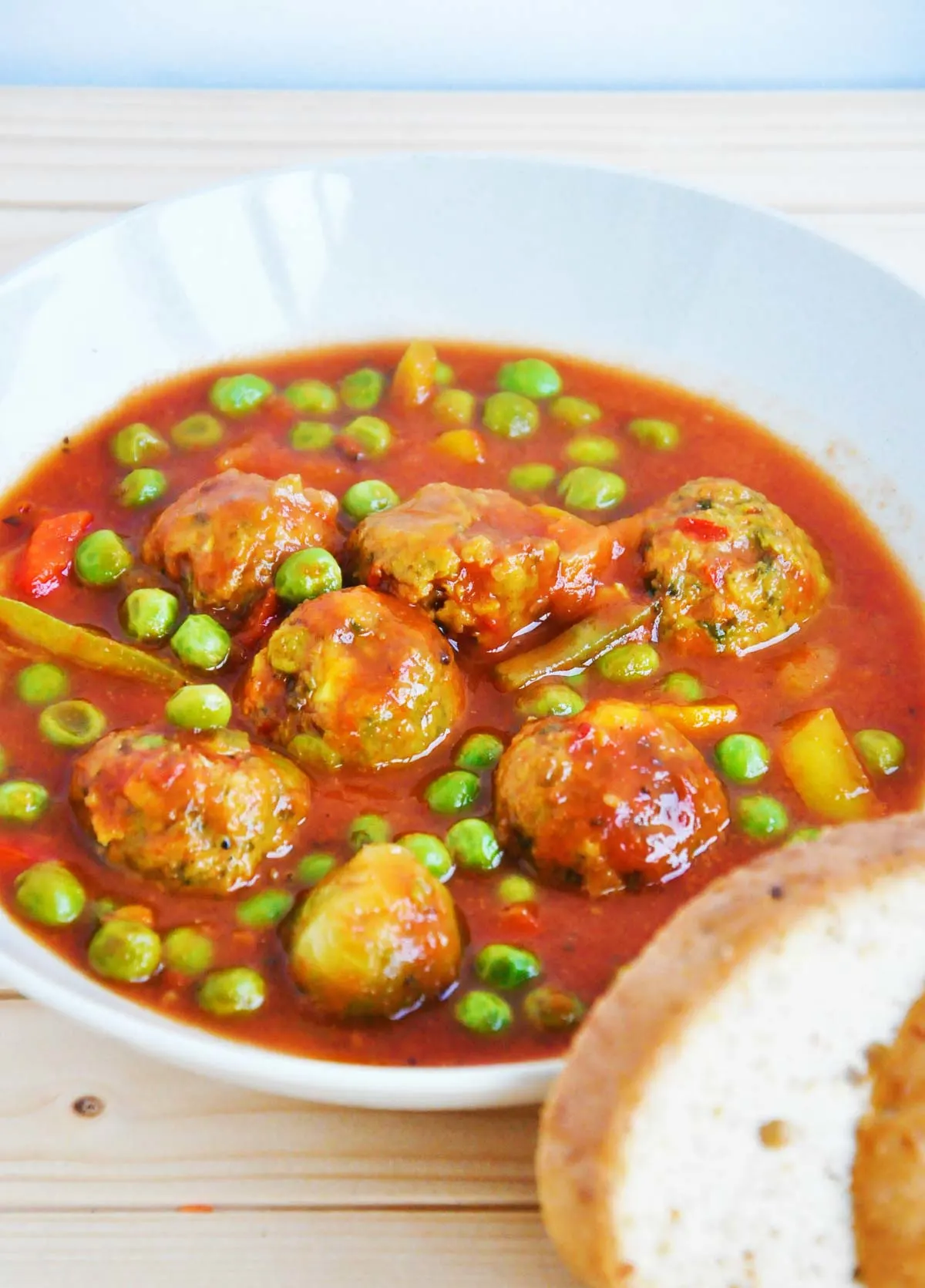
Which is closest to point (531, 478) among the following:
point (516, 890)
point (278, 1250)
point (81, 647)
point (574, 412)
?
point (574, 412)

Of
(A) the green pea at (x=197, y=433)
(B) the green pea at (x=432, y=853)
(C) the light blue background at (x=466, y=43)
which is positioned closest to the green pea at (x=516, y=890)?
(B) the green pea at (x=432, y=853)

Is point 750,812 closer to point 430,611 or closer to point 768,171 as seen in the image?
point 430,611

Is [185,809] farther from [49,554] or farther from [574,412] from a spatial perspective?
[574,412]

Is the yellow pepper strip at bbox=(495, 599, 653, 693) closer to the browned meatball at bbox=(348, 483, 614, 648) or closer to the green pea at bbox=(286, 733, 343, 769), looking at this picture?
the browned meatball at bbox=(348, 483, 614, 648)

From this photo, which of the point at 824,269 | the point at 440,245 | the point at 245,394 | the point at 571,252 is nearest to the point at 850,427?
the point at 824,269

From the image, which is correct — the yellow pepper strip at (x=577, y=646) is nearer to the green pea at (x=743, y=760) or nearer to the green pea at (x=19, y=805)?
the green pea at (x=743, y=760)

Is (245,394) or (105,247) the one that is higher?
(105,247)
